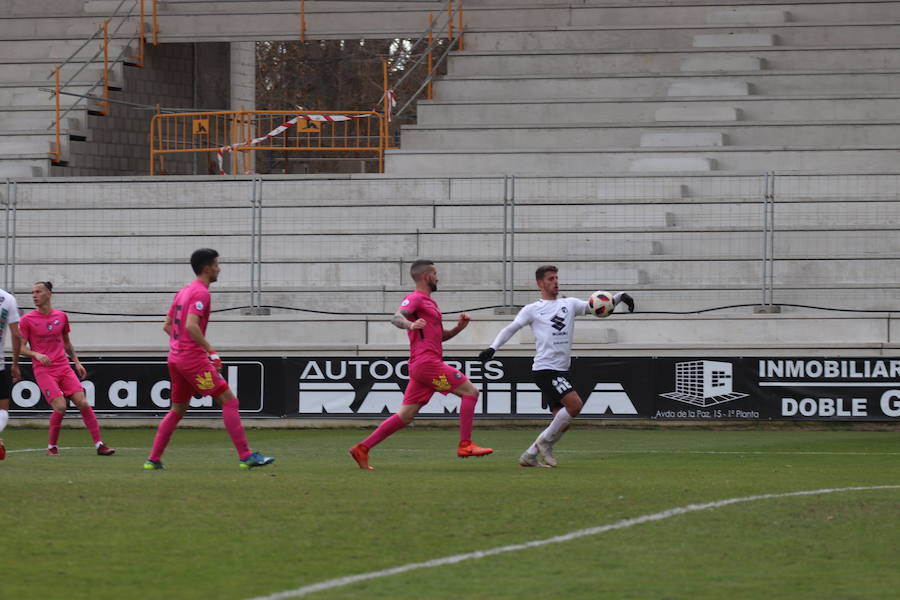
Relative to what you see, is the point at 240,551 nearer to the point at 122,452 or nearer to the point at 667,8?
the point at 122,452

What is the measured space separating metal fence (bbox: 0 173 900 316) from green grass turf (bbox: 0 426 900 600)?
28.9ft

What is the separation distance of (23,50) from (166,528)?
24121mm

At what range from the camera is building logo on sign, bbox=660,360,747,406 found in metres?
20.3

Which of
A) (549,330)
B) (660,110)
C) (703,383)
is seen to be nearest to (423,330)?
(549,330)

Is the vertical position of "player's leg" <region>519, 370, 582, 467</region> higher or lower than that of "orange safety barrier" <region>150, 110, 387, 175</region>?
lower

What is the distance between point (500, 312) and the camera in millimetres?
22203

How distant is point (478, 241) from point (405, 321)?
36.4 feet

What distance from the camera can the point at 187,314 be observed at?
39.6ft

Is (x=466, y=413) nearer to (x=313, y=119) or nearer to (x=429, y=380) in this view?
(x=429, y=380)

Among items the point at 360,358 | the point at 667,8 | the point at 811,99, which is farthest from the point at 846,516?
the point at 667,8

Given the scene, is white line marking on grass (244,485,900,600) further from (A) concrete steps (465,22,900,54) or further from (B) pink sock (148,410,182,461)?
(A) concrete steps (465,22,900,54)

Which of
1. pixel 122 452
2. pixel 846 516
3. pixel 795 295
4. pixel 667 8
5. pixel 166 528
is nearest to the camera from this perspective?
pixel 166 528

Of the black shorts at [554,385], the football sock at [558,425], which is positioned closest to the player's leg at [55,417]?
the black shorts at [554,385]

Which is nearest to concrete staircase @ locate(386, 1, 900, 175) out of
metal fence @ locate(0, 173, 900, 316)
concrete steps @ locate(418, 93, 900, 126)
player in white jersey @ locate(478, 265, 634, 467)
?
concrete steps @ locate(418, 93, 900, 126)
